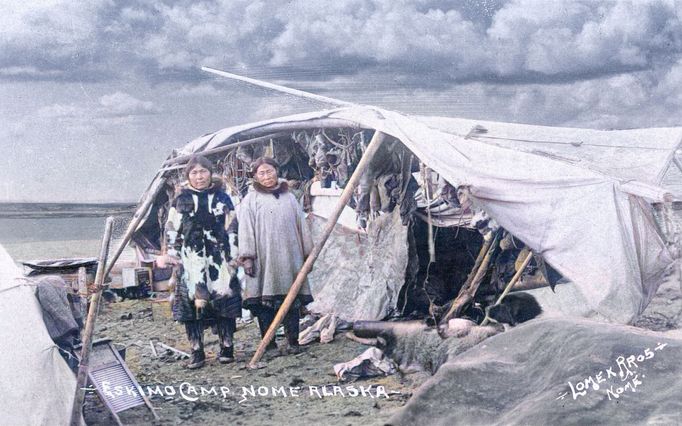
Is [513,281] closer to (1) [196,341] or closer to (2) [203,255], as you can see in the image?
(2) [203,255]

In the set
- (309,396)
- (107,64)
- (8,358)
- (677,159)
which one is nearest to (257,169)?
(107,64)

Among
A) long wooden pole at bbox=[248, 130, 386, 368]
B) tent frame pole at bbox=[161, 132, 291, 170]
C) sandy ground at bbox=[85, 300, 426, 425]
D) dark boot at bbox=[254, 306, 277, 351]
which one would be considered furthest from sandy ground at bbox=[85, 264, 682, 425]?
tent frame pole at bbox=[161, 132, 291, 170]

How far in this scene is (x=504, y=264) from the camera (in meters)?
4.82

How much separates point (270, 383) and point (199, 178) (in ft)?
5.29

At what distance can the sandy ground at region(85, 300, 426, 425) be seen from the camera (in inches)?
153

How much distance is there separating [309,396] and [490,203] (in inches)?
67.1

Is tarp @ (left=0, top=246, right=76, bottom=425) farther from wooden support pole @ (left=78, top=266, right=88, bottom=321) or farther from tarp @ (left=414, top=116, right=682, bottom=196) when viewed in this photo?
tarp @ (left=414, top=116, right=682, bottom=196)

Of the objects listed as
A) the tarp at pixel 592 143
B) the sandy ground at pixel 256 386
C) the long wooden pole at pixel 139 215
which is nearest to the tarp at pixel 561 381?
the sandy ground at pixel 256 386

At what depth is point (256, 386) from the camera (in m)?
4.29

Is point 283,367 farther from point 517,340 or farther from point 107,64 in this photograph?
point 107,64

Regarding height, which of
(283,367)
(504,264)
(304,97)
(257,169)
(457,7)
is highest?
(457,7)

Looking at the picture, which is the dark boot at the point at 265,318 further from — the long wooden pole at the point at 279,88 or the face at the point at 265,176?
the long wooden pole at the point at 279,88

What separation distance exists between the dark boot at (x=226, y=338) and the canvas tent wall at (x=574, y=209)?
191 centimetres

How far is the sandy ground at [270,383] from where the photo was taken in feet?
12.8
